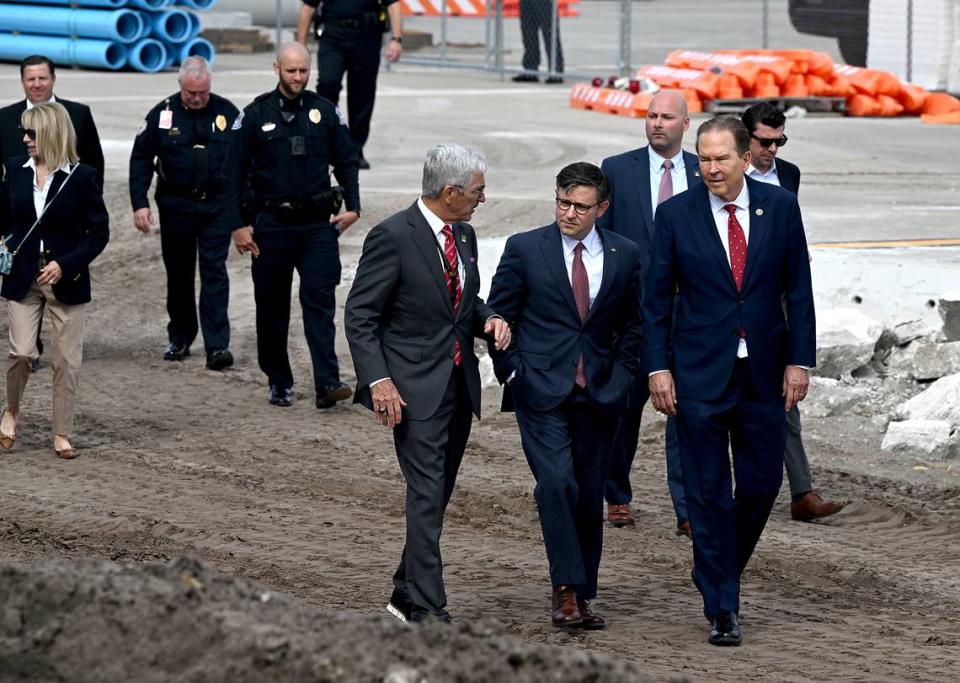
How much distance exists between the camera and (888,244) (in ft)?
40.8

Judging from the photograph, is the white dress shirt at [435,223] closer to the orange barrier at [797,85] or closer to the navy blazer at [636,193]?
the navy blazer at [636,193]

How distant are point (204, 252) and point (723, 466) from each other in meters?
5.99

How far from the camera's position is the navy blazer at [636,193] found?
27.4 feet

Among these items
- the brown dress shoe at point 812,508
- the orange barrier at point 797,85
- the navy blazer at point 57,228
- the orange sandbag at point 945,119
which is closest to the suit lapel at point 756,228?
the brown dress shoe at point 812,508

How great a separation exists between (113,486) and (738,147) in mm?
4184

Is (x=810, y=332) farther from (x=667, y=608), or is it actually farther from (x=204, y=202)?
(x=204, y=202)

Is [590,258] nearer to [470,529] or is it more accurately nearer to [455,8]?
[470,529]

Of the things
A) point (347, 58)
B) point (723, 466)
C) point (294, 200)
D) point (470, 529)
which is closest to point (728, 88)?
point (347, 58)

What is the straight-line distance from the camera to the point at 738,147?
6.80 metres

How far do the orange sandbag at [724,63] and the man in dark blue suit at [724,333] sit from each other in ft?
45.3

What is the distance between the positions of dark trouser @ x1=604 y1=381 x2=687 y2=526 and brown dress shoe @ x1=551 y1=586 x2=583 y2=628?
163 centimetres

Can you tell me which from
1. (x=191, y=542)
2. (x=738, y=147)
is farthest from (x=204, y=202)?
(x=738, y=147)

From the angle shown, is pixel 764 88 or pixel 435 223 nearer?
pixel 435 223

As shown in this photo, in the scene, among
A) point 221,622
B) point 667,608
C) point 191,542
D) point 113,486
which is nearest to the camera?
point 221,622
